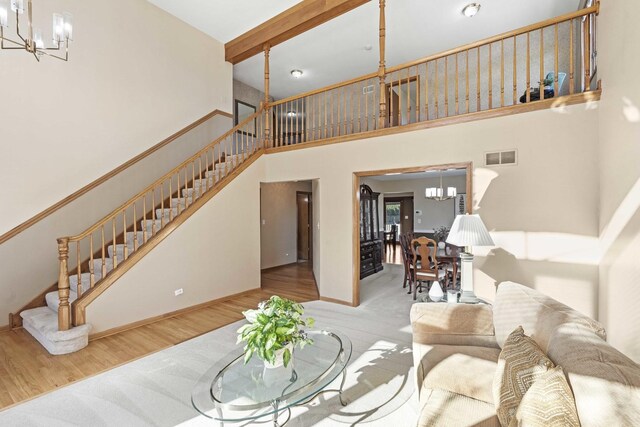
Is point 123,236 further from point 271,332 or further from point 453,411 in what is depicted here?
point 453,411

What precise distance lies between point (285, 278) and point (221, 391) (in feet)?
15.7

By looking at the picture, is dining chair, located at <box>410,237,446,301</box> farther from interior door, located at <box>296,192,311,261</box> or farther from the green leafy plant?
interior door, located at <box>296,192,311,261</box>

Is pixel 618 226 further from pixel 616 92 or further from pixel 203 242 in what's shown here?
pixel 203 242

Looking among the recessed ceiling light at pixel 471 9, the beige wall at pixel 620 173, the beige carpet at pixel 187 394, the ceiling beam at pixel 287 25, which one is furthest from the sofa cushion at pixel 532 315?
the recessed ceiling light at pixel 471 9

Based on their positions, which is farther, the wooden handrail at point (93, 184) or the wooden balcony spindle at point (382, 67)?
the wooden balcony spindle at point (382, 67)

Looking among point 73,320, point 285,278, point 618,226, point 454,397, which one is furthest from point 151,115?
point 618,226

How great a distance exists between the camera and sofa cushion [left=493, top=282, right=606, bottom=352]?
1661mm

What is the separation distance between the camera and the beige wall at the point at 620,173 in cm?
215

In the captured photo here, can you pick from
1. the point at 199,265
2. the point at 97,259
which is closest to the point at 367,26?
the point at 199,265

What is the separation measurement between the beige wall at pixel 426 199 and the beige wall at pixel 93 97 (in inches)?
233

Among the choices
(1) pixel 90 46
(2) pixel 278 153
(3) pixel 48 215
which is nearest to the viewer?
(3) pixel 48 215

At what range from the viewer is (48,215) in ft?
13.2

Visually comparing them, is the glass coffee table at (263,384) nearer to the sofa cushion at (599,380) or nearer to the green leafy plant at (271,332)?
the green leafy plant at (271,332)

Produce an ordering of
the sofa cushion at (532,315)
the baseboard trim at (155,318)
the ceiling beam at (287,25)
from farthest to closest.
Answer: the ceiling beam at (287,25) < the baseboard trim at (155,318) < the sofa cushion at (532,315)
